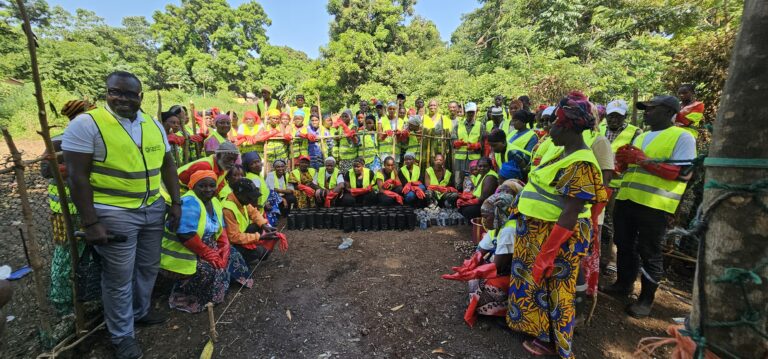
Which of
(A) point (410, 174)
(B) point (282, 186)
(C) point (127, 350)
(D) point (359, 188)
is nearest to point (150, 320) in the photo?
(C) point (127, 350)

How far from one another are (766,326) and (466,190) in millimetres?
4949

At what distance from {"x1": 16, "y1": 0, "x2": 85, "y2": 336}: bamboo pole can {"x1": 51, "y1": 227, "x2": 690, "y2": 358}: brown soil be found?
368 millimetres

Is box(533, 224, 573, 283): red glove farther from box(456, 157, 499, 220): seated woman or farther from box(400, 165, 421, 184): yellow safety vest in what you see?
box(400, 165, 421, 184): yellow safety vest

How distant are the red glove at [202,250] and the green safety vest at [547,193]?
2795mm

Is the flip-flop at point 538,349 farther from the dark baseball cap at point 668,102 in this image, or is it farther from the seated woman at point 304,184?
the seated woman at point 304,184

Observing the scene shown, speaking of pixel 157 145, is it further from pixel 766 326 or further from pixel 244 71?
pixel 244 71

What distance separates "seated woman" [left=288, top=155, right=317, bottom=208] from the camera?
6.62m

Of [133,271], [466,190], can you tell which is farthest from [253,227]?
[466,190]

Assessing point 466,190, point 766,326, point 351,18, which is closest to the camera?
point 766,326

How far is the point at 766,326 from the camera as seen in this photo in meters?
1.05

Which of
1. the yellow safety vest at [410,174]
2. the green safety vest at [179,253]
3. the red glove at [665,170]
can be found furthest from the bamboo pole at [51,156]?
the yellow safety vest at [410,174]

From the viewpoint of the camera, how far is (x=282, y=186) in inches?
258

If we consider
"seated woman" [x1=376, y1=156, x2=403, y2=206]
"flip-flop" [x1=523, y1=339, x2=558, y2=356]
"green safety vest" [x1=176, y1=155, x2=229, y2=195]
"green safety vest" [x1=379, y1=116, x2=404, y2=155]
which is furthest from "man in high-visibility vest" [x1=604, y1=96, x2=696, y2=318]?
"green safety vest" [x1=379, y1=116, x2=404, y2=155]

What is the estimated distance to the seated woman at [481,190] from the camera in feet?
14.8
